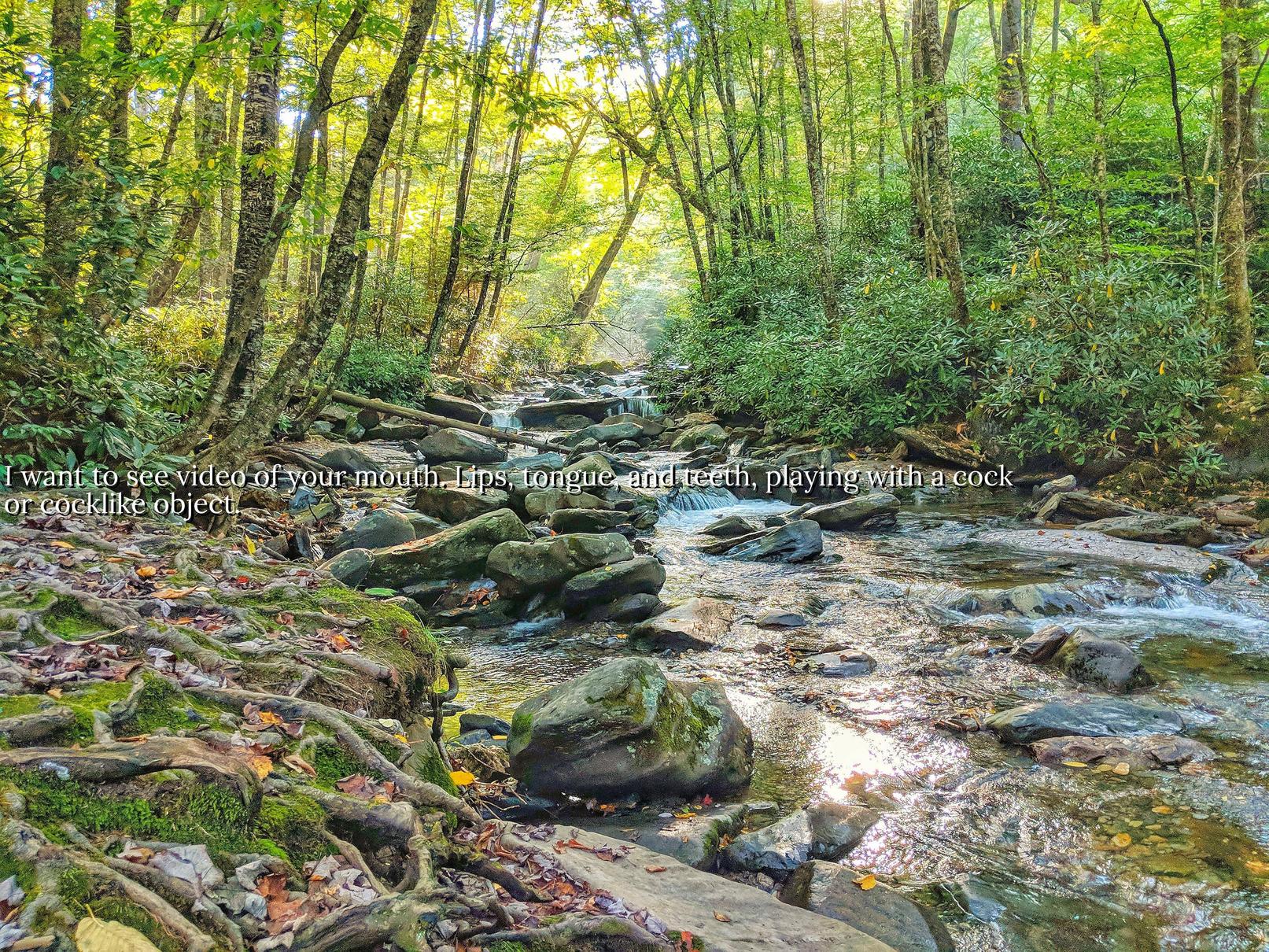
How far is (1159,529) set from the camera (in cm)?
866

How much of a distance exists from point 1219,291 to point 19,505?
13.2 m

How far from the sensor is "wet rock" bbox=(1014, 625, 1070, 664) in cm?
571

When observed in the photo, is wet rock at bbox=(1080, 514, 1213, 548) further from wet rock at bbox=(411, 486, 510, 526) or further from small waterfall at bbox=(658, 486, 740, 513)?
wet rock at bbox=(411, 486, 510, 526)

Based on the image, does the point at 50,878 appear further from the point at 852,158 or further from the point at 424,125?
the point at 852,158

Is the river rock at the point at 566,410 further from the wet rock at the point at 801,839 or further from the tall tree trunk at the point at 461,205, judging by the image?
the wet rock at the point at 801,839

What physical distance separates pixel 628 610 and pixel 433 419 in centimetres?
882

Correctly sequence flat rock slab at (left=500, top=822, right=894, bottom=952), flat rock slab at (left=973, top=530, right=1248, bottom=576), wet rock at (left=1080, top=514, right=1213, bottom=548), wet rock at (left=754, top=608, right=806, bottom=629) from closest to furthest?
flat rock slab at (left=500, top=822, right=894, bottom=952) → wet rock at (left=754, top=608, right=806, bottom=629) → flat rock slab at (left=973, top=530, right=1248, bottom=576) → wet rock at (left=1080, top=514, right=1213, bottom=548)

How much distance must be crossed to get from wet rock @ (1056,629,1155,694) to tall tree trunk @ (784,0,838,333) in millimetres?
10401

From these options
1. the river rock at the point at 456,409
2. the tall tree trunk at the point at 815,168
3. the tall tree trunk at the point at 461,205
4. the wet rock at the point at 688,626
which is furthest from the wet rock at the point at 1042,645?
the river rock at the point at 456,409

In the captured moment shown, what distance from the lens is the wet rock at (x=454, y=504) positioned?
30.6 feet

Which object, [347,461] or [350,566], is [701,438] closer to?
[347,461]

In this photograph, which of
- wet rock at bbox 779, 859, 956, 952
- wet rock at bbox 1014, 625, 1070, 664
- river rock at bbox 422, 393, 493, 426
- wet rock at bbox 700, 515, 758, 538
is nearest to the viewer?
wet rock at bbox 779, 859, 956, 952

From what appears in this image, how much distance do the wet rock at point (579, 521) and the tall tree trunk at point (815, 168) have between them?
26.2ft

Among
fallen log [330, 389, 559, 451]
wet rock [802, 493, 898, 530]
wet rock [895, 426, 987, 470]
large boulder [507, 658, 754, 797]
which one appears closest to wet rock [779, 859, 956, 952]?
large boulder [507, 658, 754, 797]
